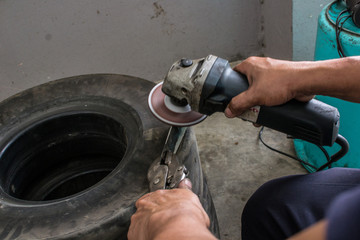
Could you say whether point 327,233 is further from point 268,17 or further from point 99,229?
point 268,17

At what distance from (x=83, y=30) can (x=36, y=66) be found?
0.31m

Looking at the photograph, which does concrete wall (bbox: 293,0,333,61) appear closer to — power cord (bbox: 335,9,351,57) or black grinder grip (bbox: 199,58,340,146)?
power cord (bbox: 335,9,351,57)

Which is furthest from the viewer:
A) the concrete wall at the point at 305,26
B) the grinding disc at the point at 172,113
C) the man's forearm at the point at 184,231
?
the concrete wall at the point at 305,26

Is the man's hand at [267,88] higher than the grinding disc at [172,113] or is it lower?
higher

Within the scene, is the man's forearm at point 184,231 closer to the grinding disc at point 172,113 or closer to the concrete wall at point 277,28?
the grinding disc at point 172,113

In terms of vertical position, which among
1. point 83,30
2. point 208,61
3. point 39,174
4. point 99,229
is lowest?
point 39,174

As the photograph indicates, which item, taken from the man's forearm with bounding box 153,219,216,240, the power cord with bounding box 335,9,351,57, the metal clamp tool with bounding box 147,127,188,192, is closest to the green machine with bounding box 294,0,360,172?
the power cord with bounding box 335,9,351,57

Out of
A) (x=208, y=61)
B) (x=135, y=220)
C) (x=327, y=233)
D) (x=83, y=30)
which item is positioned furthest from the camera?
(x=83, y=30)

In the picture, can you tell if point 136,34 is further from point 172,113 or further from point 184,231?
point 184,231

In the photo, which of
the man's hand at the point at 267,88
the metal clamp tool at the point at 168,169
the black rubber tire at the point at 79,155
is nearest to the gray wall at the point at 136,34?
the black rubber tire at the point at 79,155

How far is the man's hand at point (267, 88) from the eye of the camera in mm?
772

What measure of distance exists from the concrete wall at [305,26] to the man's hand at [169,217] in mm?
1257

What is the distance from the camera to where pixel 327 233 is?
0.91ft

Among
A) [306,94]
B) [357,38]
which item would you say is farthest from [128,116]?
[357,38]
